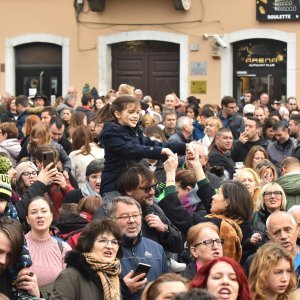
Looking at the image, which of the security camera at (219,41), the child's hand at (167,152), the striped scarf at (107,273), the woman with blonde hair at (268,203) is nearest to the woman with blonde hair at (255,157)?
the woman with blonde hair at (268,203)

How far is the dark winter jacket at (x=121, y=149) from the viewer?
26.1 ft

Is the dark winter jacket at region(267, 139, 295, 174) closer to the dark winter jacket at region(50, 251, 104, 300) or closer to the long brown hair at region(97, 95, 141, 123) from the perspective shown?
the long brown hair at region(97, 95, 141, 123)

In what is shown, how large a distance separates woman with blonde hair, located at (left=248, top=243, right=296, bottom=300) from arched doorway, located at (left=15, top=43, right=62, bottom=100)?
63.2 feet

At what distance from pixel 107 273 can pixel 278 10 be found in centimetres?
1750

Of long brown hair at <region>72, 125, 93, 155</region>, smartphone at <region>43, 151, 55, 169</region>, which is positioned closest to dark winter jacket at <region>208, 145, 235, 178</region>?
long brown hair at <region>72, 125, 93, 155</region>

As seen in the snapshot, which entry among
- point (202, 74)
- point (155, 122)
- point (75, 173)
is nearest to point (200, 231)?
point (75, 173)

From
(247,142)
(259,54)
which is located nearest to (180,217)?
(247,142)

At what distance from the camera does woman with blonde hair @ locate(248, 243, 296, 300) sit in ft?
21.9

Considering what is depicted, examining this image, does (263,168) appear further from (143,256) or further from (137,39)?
(137,39)

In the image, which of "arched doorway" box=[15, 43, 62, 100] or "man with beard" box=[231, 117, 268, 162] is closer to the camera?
"man with beard" box=[231, 117, 268, 162]

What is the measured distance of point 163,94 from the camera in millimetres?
25203

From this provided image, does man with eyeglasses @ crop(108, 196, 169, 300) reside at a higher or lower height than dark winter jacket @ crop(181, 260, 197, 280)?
higher

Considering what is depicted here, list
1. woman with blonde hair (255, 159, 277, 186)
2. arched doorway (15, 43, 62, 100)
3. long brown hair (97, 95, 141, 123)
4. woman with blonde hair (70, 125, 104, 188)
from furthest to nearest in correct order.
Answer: arched doorway (15, 43, 62, 100), woman with blonde hair (70, 125, 104, 188), woman with blonde hair (255, 159, 277, 186), long brown hair (97, 95, 141, 123)

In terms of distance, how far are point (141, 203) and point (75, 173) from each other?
4.15 meters
